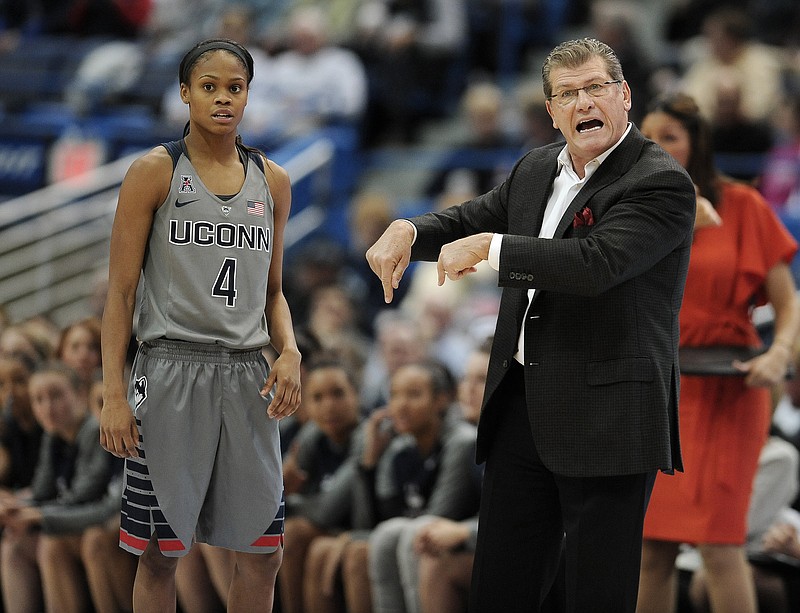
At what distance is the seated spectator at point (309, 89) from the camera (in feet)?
32.4

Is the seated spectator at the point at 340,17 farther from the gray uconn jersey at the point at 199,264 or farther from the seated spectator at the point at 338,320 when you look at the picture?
the gray uconn jersey at the point at 199,264

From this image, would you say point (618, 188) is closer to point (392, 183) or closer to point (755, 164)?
point (755, 164)

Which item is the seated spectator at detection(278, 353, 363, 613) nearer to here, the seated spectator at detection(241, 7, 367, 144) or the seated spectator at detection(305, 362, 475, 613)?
the seated spectator at detection(305, 362, 475, 613)

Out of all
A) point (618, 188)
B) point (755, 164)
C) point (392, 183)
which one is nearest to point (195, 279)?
point (618, 188)

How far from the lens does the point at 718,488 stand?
12.9 ft

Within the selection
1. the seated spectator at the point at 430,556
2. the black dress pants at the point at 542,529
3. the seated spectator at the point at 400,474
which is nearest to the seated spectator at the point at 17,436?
the seated spectator at the point at 400,474

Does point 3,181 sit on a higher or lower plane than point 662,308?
higher

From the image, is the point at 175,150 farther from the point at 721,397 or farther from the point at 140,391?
the point at 721,397

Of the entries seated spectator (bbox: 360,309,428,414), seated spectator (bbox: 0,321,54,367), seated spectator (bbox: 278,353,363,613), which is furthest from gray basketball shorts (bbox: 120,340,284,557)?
seated spectator (bbox: 0,321,54,367)

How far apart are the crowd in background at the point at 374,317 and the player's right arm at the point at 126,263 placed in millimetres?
1855

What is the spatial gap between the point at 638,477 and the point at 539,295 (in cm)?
49

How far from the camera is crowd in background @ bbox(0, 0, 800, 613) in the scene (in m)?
4.91

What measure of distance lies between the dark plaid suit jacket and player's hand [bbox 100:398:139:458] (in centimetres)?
97

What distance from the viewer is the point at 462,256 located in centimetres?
284
